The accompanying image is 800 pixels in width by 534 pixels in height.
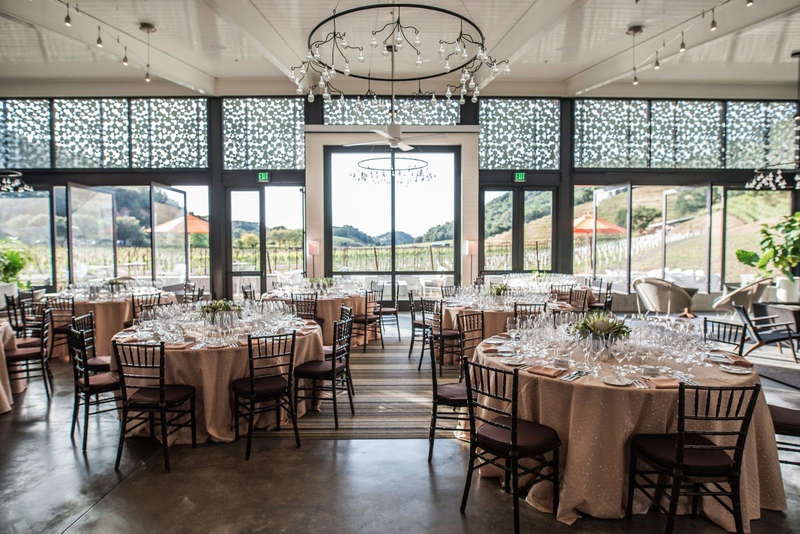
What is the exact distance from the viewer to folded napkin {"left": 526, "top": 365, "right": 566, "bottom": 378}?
315cm

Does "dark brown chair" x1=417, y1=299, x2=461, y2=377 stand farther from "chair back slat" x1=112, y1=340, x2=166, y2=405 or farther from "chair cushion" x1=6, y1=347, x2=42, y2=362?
"chair cushion" x1=6, y1=347, x2=42, y2=362

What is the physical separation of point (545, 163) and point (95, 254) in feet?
35.1

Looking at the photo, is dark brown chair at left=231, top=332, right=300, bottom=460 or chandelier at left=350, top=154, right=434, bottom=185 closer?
dark brown chair at left=231, top=332, right=300, bottom=460

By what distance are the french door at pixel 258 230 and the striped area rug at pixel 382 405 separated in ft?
16.4

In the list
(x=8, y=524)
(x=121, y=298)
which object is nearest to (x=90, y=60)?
(x=121, y=298)

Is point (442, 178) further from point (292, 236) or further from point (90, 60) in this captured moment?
point (90, 60)

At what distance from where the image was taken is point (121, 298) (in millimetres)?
7344

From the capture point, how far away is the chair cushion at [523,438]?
9.23ft

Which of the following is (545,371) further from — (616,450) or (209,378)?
(209,378)

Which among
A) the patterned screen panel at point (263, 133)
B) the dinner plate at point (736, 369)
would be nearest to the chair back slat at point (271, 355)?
the dinner plate at point (736, 369)

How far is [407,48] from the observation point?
9047 mm

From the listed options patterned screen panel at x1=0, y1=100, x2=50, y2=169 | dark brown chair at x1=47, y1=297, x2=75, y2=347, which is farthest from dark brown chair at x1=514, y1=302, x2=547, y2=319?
patterned screen panel at x1=0, y1=100, x2=50, y2=169

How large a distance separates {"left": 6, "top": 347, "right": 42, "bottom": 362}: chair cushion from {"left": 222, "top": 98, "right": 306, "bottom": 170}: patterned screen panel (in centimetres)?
667

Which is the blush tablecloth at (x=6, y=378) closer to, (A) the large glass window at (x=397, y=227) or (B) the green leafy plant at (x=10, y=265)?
(B) the green leafy plant at (x=10, y=265)
